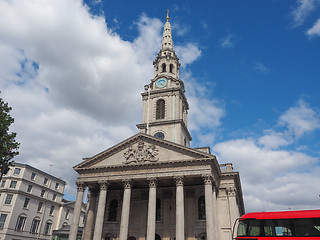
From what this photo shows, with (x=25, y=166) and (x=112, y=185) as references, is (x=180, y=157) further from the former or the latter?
(x=25, y=166)

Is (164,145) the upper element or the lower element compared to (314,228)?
upper

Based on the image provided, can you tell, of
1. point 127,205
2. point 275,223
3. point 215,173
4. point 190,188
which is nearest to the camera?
point 275,223

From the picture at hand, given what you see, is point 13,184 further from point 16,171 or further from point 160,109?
point 160,109

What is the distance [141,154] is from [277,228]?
18413 millimetres

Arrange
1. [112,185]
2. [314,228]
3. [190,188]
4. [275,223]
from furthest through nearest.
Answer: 1. [112,185]
2. [190,188]
3. [275,223]
4. [314,228]

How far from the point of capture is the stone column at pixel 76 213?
28.9m

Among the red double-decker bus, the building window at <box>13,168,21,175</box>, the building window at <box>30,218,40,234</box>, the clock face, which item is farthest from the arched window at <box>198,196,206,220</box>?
the building window at <box>13,168,21,175</box>

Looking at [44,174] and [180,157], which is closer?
[180,157]

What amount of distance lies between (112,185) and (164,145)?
32.2ft

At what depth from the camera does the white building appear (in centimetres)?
4378

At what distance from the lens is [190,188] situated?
33.0 meters

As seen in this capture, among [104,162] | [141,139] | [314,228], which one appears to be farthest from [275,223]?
[104,162]

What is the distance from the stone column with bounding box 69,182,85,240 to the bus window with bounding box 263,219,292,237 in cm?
2122

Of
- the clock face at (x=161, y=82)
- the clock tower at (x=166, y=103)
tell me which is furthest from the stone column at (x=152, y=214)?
the clock face at (x=161, y=82)
